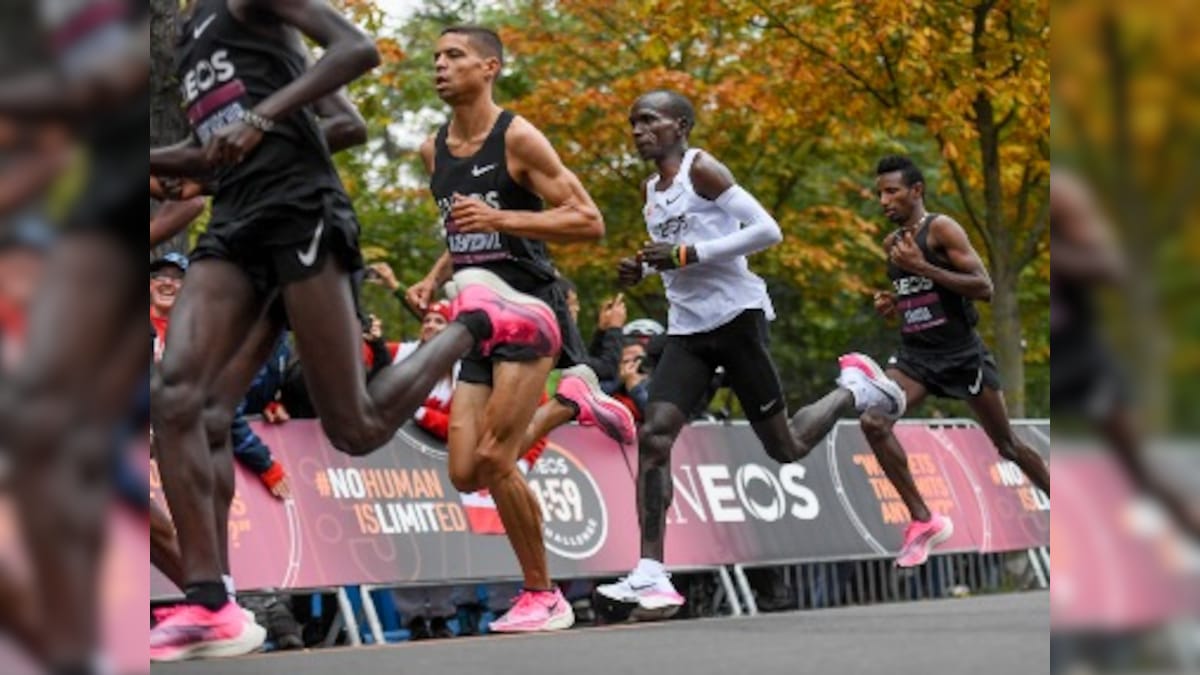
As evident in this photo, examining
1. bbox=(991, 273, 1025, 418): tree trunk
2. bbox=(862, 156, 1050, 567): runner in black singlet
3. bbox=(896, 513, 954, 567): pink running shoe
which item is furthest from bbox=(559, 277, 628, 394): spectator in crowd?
bbox=(991, 273, 1025, 418): tree trunk

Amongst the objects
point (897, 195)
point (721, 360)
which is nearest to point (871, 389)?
point (897, 195)

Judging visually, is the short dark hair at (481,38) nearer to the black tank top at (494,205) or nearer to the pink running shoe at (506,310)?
the black tank top at (494,205)

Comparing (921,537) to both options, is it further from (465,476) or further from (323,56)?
(323,56)

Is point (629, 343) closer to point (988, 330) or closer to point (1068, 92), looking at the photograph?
point (1068, 92)

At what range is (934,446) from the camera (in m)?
16.3

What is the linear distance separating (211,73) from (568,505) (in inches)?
270

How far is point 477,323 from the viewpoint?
273 inches

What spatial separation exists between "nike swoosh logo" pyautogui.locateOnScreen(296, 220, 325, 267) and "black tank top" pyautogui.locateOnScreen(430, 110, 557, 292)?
2675 millimetres

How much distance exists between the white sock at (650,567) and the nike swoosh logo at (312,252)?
14.1 ft

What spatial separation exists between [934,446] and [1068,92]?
14899 mm

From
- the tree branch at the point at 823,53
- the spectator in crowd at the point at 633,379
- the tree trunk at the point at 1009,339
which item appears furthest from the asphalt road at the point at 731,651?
the tree branch at the point at 823,53

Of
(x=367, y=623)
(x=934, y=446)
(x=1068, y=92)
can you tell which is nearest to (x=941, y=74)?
(x=934, y=446)

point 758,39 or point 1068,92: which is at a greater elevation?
point 1068,92

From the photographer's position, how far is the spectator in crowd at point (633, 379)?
44.1 ft
